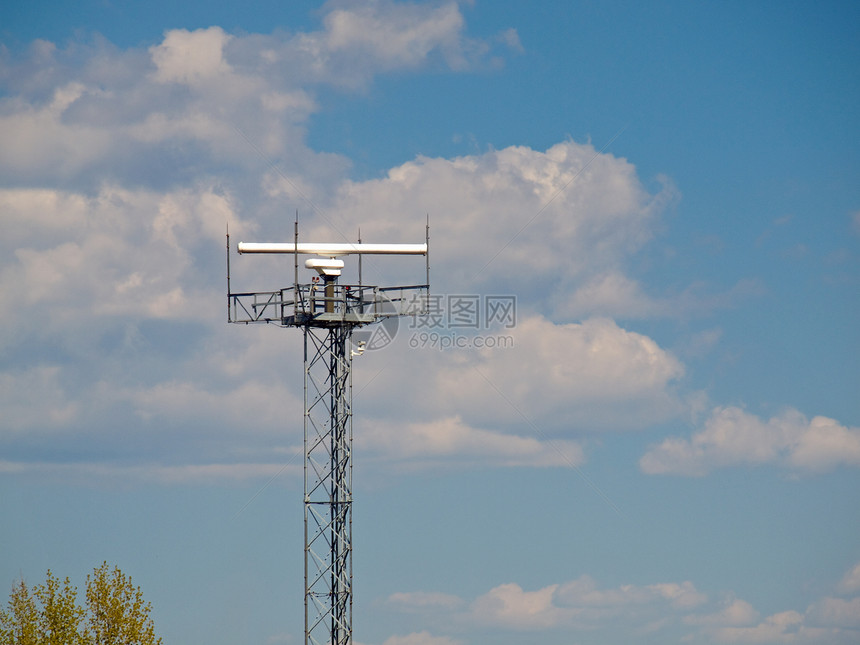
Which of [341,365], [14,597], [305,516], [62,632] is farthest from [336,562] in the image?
[14,597]

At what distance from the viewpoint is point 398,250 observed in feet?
255

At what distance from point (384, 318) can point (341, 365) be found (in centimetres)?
374

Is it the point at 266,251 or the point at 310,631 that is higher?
the point at 266,251

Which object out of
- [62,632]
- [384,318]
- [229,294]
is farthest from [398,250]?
[62,632]

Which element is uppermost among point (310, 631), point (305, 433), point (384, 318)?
point (384, 318)

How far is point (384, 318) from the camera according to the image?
77.1 meters

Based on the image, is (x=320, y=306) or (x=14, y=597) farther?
(x=14, y=597)

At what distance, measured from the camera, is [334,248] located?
77250 mm

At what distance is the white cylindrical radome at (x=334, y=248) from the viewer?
7700cm

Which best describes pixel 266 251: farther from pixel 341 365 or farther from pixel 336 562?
pixel 336 562

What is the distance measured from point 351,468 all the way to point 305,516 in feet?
12.6

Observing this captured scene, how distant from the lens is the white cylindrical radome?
77.0 metres

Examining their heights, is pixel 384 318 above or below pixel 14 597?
above

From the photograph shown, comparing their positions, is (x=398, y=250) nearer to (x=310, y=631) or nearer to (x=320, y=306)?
(x=320, y=306)
